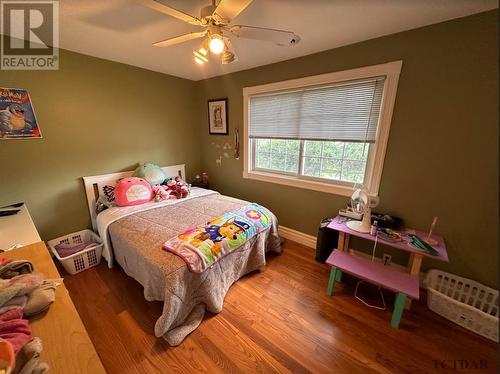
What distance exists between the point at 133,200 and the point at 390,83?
2.75 metres

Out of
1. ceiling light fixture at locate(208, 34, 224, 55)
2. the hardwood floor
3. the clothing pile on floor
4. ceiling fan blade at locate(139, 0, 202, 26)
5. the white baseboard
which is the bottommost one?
the hardwood floor

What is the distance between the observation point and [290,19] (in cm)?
149

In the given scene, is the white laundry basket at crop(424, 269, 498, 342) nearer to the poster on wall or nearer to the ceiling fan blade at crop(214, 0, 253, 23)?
the ceiling fan blade at crop(214, 0, 253, 23)

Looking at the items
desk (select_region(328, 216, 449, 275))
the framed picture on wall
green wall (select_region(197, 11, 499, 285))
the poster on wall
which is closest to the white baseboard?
green wall (select_region(197, 11, 499, 285))

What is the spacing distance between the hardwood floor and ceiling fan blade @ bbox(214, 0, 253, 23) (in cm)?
202

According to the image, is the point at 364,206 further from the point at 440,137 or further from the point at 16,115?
the point at 16,115

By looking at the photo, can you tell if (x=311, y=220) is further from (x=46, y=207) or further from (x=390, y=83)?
(x=46, y=207)

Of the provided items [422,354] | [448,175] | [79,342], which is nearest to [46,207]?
[79,342]

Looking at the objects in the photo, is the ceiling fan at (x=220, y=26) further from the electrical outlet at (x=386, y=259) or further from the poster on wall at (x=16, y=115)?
the electrical outlet at (x=386, y=259)

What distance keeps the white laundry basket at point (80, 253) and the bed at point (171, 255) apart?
0.15m

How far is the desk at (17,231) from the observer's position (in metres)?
1.29

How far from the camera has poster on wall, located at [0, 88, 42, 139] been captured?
5.84 ft

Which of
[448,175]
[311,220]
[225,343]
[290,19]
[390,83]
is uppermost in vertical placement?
[290,19]

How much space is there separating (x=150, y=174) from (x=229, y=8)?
2.08 meters
